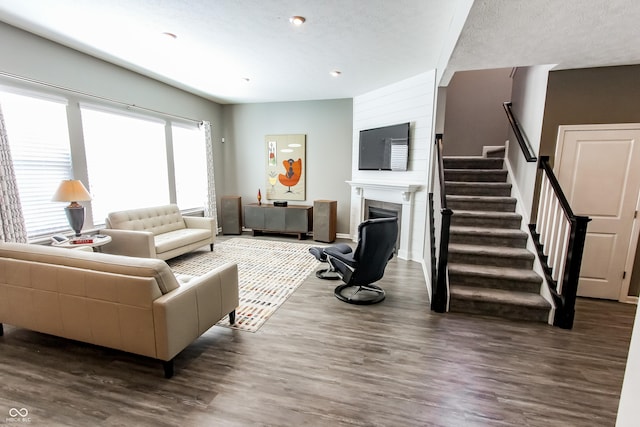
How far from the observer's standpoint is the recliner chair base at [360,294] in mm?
3197

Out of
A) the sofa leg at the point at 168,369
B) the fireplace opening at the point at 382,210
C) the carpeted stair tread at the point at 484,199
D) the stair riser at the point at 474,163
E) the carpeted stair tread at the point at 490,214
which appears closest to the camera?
the sofa leg at the point at 168,369

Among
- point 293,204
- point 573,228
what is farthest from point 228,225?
point 573,228

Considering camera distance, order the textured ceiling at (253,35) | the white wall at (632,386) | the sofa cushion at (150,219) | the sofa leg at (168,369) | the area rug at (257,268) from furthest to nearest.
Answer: the sofa cushion at (150,219), the area rug at (257,268), the textured ceiling at (253,35), the sofa leg at (168,369), the white wall at (632,386)

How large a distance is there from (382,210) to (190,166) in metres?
3.84

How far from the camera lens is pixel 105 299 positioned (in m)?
1.93

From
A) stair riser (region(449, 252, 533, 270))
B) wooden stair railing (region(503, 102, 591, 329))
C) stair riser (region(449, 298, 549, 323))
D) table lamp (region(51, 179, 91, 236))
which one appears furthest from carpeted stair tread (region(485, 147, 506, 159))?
table lamp (region(51, 179, 91, 236))

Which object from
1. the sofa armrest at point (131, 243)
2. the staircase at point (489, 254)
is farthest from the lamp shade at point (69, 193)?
the staircase at point (489, 254)

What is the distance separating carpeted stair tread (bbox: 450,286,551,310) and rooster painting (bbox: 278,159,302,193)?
13.1 feet

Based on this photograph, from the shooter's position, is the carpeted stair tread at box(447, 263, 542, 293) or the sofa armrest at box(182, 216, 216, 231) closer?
the carpeted stair tread at box(447, 263, 542, 293)

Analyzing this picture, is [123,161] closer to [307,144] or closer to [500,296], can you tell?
[307,144]

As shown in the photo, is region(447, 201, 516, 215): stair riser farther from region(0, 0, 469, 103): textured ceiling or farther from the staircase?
region(0, 0, 469, 103): textured ceiling

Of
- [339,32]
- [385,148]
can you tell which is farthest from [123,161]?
[385,148]

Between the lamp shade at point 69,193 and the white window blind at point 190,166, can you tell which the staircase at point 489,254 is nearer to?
the lamp shade at point 69,193

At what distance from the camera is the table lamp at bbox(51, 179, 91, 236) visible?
10.1 ft
